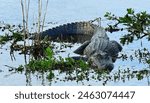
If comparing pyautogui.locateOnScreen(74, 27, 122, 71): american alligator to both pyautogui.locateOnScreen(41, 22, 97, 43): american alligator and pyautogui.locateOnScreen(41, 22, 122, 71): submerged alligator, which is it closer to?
pyautogui.locateOnScreen(41, 22, 122, 71): submerged alligator

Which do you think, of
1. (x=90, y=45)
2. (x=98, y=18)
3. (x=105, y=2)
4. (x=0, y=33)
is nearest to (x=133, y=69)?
(x=90, y=45)

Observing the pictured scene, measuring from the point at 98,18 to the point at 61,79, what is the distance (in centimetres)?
446

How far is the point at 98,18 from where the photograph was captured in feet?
42.5

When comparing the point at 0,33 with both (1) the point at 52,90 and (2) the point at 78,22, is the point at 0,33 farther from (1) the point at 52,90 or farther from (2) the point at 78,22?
(1) the point at 52,90

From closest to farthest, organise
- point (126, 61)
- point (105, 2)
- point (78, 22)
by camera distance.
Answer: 1. point (126, 61)
2. point (78, 22)
3. point (105, 2)

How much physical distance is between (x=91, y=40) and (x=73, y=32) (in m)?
1.68

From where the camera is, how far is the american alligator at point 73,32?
468 inches

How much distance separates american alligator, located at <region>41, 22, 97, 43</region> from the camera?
1189cm

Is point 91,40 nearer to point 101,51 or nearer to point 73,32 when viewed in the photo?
point 101,51

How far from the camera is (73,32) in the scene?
12953mm

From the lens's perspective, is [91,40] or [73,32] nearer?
[91,40]

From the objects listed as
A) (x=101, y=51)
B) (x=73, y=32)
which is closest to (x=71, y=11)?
(x=73, y=32)

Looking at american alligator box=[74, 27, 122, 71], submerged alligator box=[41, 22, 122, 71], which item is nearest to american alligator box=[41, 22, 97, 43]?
Answer: submerged alligator box=[41, 22, 122, 71]

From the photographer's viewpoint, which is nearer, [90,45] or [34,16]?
[90,45]
